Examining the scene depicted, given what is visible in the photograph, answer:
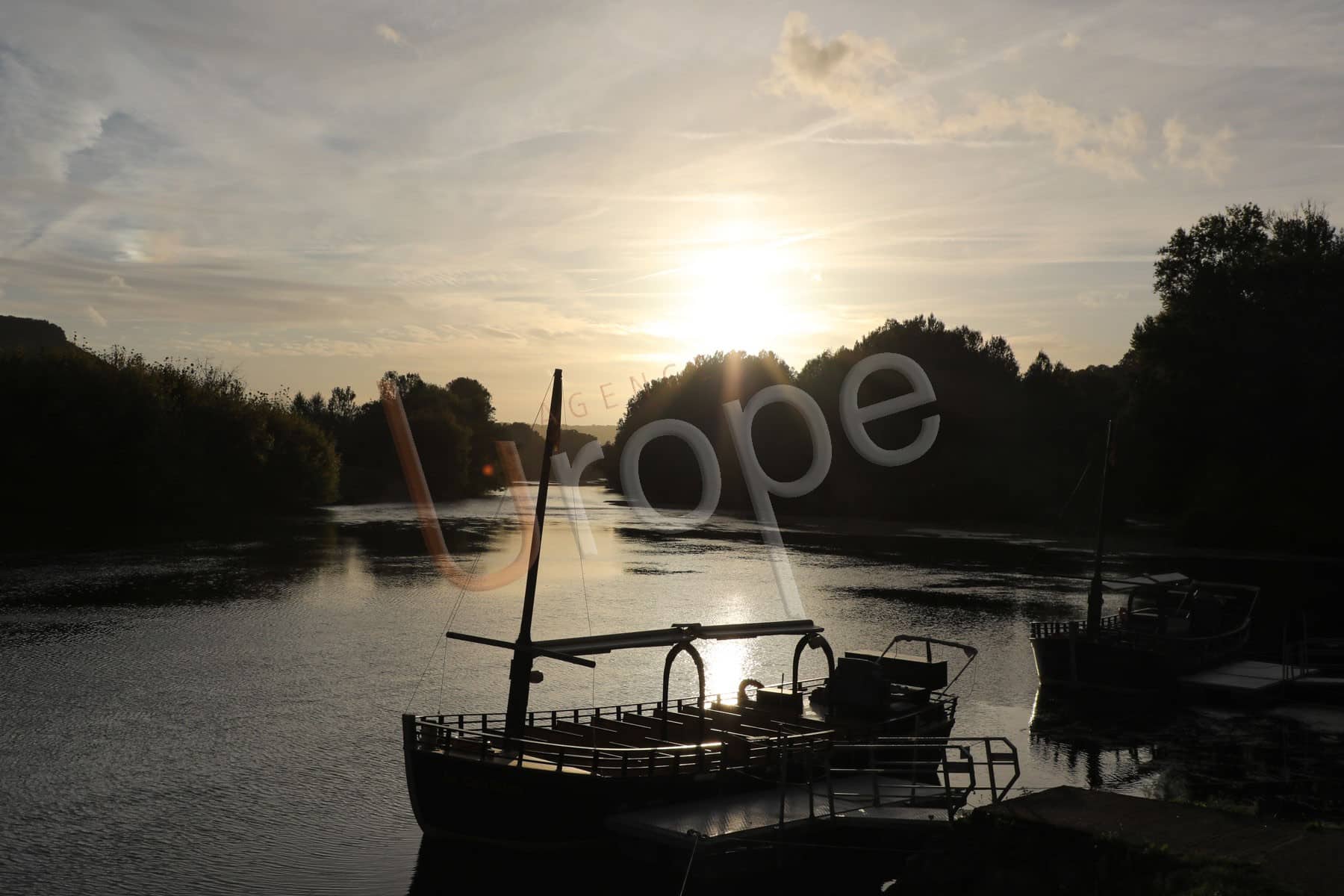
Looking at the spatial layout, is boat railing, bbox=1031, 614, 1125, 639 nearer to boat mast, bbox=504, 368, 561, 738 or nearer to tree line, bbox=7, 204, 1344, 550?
boat mast, bbox=504, 368, 561, 738

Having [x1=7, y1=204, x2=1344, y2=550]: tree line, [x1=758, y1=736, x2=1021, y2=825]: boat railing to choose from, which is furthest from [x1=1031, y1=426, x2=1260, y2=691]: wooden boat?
[x1=7, y1=204, x2=1344, y2=550]: tree line

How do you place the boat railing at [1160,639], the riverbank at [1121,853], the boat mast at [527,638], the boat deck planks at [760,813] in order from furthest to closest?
the boat railing at [1160,639]
the boat mast at [527,638]
the boat deck planks at [760,813]
the riverbank at [1121,853]

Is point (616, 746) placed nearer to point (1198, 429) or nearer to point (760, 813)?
point (760, 813)

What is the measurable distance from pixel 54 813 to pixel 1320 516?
→ 385ft

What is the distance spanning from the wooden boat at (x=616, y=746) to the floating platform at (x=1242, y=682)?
19.5 meters

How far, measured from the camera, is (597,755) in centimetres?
2527

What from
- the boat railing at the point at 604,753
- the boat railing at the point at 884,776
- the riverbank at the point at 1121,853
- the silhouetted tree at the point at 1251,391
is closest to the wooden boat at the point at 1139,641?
Result: the boat railing at the point at 884,776

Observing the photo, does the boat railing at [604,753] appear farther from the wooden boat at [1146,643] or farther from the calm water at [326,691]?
the wooden boat at [1146,643]

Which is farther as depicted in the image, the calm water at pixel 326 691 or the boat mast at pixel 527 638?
the boat mast at pixel 527 638

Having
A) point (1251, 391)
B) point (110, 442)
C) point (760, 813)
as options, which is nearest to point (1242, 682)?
point (760, 813)

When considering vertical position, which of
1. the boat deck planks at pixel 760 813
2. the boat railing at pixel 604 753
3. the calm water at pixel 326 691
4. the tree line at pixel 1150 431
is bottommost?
the calm water at pixel 326 691

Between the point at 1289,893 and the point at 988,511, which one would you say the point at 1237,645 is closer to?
the point at 1289,893

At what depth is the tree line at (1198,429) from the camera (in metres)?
110

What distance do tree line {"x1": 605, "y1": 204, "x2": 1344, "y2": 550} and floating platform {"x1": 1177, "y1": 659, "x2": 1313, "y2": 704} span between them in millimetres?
33904
